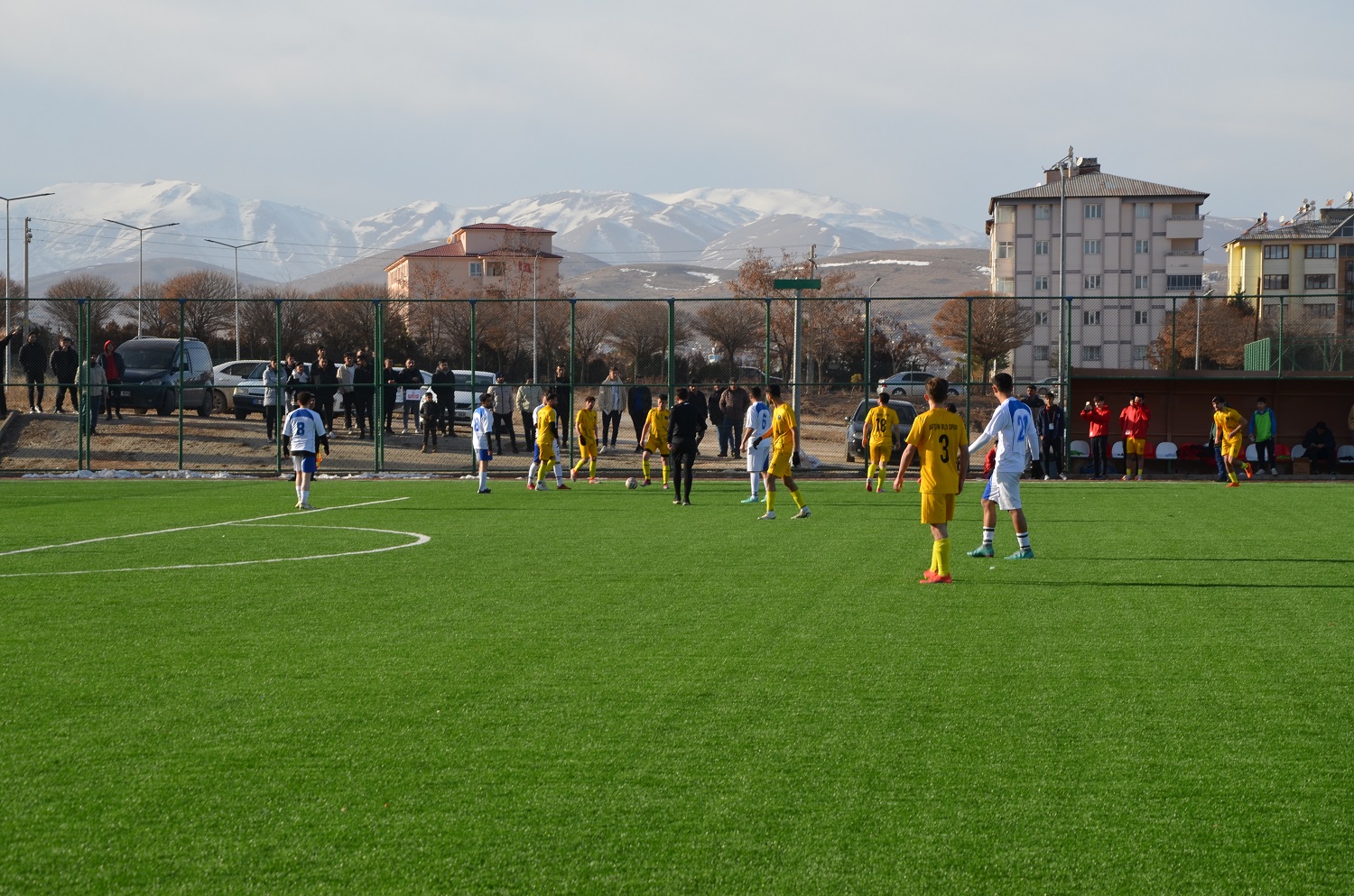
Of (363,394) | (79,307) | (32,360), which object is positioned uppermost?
(79,307)

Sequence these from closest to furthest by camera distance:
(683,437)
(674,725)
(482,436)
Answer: (674,725) → (683,437) → (482,436)

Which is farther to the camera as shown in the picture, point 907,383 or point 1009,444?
point 907,383

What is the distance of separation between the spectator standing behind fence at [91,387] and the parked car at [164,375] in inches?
27.3

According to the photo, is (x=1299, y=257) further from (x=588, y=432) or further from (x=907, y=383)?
(x=588, y=432)

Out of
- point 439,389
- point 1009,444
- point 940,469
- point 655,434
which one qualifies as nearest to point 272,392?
point 439,389

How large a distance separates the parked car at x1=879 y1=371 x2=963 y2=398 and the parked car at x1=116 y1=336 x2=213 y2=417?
18182 millimetres

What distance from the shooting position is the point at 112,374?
3147 centimetres

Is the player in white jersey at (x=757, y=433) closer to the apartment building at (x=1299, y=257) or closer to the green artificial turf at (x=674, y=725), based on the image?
the green artificial turf at (x=674, y=725)

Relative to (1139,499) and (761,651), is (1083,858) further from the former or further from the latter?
(1139,499)

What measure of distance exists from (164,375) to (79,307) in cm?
365

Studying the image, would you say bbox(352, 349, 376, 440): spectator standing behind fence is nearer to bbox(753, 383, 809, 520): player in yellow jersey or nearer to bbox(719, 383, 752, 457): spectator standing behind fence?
bbox(719, 383, 752, 457): spectator standing behind fence

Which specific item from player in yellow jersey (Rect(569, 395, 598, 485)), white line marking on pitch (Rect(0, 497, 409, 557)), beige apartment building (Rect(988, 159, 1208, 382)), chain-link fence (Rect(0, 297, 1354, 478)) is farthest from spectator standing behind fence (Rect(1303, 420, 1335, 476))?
beige apartment building (Rect(988, 159, 1208, 382))

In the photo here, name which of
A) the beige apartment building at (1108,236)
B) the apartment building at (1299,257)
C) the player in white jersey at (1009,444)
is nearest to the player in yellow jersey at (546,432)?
the player in white jersey at (1009,444)

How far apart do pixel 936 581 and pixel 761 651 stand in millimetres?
3534
